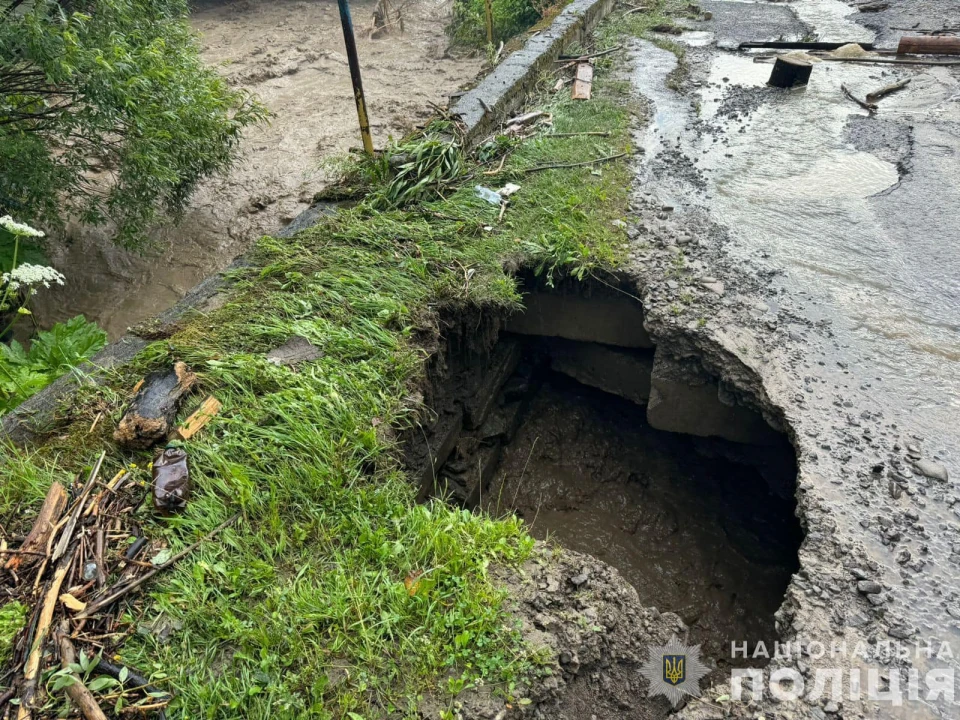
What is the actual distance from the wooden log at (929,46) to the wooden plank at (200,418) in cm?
871

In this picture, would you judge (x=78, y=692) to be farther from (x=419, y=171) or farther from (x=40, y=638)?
(x=419, y=171)

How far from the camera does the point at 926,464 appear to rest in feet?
9.19

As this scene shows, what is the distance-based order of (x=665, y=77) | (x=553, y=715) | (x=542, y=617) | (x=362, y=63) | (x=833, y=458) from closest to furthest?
(x=553, y=715)
(x=542, y=617)
(x=833, y=458)
(x=665, y=77)
(x=362, y=63)

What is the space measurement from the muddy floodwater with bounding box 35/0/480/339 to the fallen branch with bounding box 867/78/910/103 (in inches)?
225

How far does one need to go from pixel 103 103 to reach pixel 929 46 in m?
8.89

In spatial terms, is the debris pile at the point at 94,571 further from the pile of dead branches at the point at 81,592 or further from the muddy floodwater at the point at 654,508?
the muddy floodwater at the point at 654,508

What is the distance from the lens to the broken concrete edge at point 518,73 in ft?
20.0

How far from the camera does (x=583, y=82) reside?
692 centimetres

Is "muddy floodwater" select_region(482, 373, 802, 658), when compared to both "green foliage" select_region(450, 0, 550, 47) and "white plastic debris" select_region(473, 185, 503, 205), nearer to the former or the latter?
"white plastic debris" select_region(473, 185, 503, 205)

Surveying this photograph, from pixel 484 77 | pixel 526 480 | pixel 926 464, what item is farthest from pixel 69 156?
pixel 926 464

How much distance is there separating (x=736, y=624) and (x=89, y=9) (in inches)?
279

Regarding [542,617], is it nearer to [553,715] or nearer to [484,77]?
[553,715]

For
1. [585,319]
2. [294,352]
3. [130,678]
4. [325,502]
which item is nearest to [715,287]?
[585,319]

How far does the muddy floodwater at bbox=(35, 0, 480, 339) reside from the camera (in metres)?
6.52
